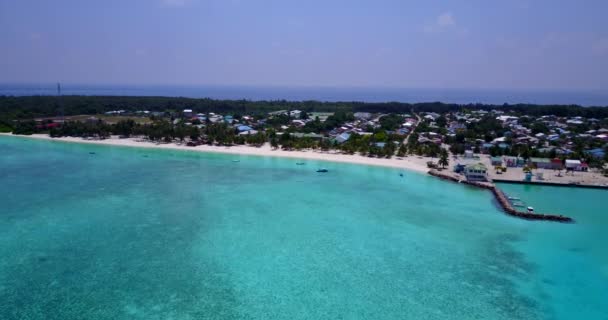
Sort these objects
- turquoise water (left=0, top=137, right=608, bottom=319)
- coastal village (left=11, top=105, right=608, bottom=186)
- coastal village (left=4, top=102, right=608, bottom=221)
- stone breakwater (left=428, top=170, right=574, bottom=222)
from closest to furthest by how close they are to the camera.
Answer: turquoise water (left=0, top=137, right=608, bottom=319), stone breakwater (left=428, top=170, right=574, bottom=222), coastal village (left=4, top=102, right=608, bottom=221), coastal village (left=11, top=105, right=608, bottom=186)

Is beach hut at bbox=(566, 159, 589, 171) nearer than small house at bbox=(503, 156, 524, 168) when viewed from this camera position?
Yes

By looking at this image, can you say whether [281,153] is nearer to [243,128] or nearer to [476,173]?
[243,128]

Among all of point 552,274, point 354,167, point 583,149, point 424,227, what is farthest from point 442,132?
point 552,274

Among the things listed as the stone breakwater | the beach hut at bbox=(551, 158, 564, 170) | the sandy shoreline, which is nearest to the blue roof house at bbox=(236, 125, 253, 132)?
the sandy shoreline

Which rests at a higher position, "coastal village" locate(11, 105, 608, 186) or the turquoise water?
"coastal village" locate(11, 105, 608, 186)

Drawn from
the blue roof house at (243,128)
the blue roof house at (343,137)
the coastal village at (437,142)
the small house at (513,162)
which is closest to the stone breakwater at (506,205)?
the coastal village at (437,142)

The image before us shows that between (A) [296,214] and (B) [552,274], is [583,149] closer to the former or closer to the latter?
(B) [552,274]

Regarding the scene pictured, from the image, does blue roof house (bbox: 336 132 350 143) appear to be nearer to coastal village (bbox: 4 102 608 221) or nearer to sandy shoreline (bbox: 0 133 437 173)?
coastal village (bbox: 4 102 608 221)
